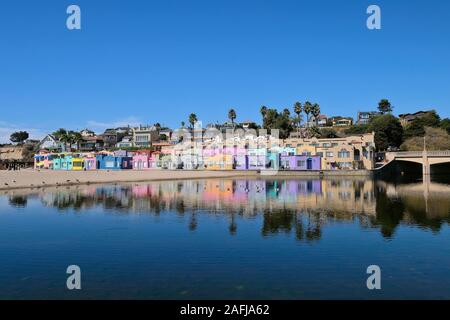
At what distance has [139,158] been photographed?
405ft

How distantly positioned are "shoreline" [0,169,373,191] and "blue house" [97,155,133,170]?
1013 inches

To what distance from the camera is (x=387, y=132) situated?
419 ft

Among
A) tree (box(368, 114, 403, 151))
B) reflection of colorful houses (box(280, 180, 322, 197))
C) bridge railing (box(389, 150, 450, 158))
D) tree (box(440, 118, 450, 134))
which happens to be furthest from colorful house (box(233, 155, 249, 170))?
tree (box(440, 118, 450, 134))

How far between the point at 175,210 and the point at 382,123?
350 feet

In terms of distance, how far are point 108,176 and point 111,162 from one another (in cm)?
3489

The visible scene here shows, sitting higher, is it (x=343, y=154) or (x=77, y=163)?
(x=343, y=154)

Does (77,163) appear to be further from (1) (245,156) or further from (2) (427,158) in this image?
(2) (427,158)

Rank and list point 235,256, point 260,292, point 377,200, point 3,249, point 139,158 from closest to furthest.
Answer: point 260,292 → point 235,256 → point 3,249 → point 377,200 → point 139,158

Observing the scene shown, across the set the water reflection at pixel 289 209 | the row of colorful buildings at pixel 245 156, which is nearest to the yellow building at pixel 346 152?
the row of colorful buildings at pixel 245 156

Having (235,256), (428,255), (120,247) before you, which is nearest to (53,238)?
(120,247)

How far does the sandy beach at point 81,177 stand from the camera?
70500 millimetres

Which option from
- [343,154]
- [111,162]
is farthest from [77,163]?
[343,154]

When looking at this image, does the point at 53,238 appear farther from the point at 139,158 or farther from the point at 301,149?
the point at 139,158
